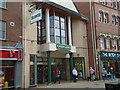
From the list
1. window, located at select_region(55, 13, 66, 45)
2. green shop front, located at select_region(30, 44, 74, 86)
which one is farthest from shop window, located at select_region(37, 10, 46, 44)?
window, located at select_region(55, 13, 66, 45)

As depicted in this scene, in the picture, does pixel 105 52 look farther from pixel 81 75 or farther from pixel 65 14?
pixel 65 14

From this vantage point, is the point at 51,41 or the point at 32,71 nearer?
the point at 32,71

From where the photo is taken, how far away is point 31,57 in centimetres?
1859

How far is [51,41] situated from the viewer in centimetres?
2041

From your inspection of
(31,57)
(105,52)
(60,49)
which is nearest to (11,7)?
(31,57)

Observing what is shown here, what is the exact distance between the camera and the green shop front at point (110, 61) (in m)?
24.9

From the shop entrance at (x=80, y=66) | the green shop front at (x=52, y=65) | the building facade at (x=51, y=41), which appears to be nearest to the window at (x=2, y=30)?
the building facade at (x=51, y=41)

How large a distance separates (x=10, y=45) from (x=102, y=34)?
13.8 metres

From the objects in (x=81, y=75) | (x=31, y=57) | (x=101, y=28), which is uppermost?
(x=101, y=28)

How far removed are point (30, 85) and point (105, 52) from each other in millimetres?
12231

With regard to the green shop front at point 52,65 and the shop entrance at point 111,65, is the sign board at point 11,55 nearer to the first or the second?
the green shop front at point 52,65

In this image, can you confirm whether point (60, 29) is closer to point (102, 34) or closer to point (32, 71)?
point (32, 71)

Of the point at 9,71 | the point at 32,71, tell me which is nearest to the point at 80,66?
the point at 32,71

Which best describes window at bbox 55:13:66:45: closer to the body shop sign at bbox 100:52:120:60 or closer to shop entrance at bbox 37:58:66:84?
shop entrance at bbox 37:58:66:84
